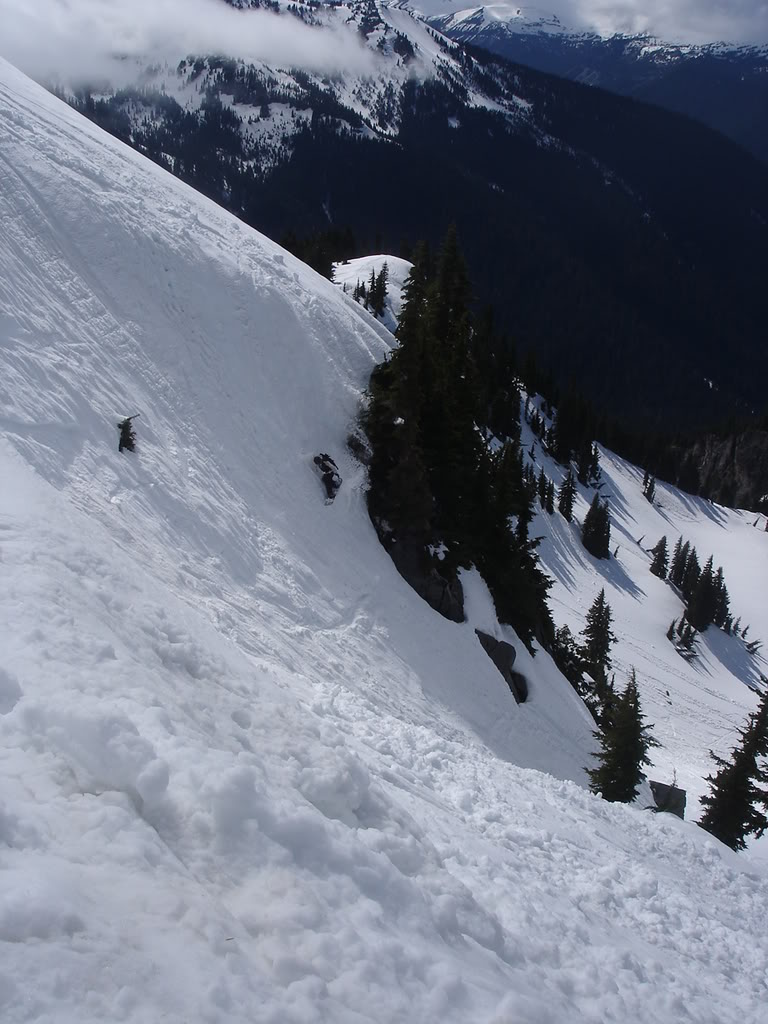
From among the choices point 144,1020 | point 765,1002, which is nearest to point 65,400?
point 144,1020

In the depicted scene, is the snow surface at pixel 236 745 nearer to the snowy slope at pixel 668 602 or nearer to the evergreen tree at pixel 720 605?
the snowy slope at pixel 668 602

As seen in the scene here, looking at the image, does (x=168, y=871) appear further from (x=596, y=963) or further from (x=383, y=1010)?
(x=596, y=963)

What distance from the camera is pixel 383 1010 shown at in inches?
181

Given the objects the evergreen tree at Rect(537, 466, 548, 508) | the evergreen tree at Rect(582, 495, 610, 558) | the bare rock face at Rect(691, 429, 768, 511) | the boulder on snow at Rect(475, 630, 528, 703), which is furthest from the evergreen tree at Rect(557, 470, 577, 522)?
the bare rock face at Rect(691, 429, 768, 511)

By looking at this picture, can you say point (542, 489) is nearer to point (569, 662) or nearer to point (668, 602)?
point (668, 602)

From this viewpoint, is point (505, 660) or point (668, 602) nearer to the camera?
point (505, 660)

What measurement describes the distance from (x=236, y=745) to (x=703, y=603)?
83113 mm

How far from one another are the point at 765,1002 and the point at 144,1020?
9.54 m

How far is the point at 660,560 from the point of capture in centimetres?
8881

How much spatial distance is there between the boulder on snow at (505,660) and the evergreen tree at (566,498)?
5307 cm

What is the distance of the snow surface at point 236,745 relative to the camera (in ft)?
14.7

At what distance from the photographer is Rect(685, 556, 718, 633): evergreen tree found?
7512 cm

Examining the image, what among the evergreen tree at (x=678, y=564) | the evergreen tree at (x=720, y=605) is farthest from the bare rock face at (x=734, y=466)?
the evergreen tree at (x=720, y=605)

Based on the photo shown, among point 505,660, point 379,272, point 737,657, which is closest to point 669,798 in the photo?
point 505,660
